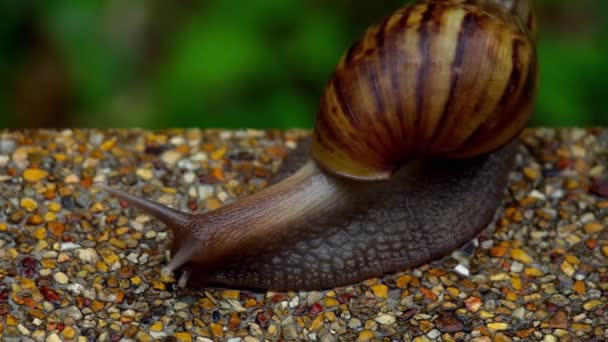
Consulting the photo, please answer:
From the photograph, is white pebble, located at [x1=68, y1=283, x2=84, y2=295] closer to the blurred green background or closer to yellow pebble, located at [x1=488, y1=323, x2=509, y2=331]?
Answer: yellow pebble, located at [x1=488, y1=323, x2=509, y2=331]

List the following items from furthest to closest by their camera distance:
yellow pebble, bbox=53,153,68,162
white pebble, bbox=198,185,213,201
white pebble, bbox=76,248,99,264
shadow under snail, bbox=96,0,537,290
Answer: yellow pebble, bbox=53,153,68,162 < white pebble, bbox=198,185,213,201 < white pebble, bbox=76,248,99,264 < shadow under snail, bbox=96,0,537,290

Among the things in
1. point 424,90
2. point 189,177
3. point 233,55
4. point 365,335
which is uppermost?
point 424,90

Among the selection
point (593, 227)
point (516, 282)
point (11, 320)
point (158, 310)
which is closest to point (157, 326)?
point (158, 310)

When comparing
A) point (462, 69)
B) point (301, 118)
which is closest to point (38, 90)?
point (301, 118)

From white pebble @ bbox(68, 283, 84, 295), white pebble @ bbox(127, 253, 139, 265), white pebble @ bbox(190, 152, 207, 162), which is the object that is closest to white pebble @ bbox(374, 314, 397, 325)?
white pebble @ bbox(127, 253, 139, 265)

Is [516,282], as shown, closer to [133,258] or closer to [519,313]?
[519,313]

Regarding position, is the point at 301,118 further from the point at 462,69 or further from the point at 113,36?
the point at 462,69

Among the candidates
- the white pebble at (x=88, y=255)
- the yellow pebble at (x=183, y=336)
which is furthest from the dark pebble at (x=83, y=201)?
the yellow pebble at (x=183, y=336)
